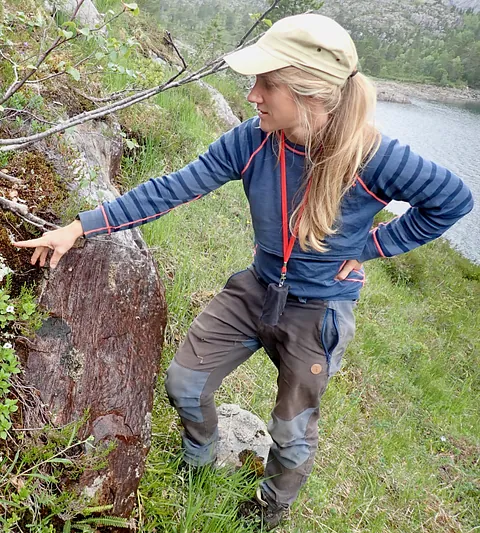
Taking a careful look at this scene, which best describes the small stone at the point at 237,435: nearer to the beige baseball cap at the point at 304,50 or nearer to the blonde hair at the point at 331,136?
the blonde hair at the point at 331,136

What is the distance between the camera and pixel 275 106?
5.95 ft

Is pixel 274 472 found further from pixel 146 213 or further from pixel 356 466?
pixel 146 213

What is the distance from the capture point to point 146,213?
2055 millimetres

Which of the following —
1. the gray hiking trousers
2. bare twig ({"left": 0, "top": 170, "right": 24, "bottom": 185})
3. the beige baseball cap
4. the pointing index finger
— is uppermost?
the beige baseball cap

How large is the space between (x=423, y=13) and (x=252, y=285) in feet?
560

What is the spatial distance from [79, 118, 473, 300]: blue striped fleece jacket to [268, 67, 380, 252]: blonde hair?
2.7 inches

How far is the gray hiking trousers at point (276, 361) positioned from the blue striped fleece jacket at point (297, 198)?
0.45 ft

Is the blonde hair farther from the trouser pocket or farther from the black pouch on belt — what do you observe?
the trouser pocket

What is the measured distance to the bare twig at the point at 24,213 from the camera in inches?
74.5

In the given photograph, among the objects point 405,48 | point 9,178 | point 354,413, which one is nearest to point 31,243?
point 9,178

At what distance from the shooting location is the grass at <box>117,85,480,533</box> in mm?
2672

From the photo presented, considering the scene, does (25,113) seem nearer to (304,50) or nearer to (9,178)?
(9,178)

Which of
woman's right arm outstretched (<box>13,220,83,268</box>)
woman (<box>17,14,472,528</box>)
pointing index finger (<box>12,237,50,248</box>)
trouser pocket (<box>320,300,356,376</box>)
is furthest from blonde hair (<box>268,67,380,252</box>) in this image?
pointing index finger (<box>12,237,50,248</box>)

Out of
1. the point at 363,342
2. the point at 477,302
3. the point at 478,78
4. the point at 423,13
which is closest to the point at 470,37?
the point at 478,78
